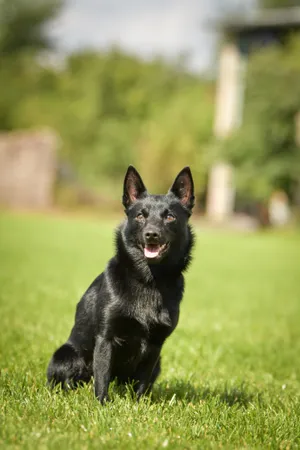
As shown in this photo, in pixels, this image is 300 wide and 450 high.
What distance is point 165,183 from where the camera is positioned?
107 ft

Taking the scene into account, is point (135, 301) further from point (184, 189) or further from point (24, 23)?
point (24, 23)

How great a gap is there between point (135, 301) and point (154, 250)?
0.37 metres

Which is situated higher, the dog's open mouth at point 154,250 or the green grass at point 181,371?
the dog's open mouth at point 154,250

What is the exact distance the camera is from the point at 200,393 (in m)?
4.01

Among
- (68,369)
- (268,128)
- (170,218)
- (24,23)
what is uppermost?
(24,23)

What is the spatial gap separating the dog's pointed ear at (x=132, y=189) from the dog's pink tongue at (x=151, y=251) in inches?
17.6

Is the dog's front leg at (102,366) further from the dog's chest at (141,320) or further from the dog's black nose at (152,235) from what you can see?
the dog's black nose at (152,235)

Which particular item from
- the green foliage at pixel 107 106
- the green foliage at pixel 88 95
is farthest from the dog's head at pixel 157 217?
the green foliage at pixel 88 95

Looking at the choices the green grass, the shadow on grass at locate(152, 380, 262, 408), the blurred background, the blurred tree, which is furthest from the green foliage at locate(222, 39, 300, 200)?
the blurred tree

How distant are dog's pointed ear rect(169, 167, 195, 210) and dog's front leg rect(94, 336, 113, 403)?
4.02 feet

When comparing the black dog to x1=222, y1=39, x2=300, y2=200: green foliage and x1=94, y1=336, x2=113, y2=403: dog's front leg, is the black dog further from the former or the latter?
x1=222, y1=39, x2=300, y2=200: green foliage

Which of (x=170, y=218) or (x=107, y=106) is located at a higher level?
(x=107, y=106)

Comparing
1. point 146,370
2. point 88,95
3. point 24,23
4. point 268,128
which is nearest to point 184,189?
point 146,370

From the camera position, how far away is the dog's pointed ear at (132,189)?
3.88 m
